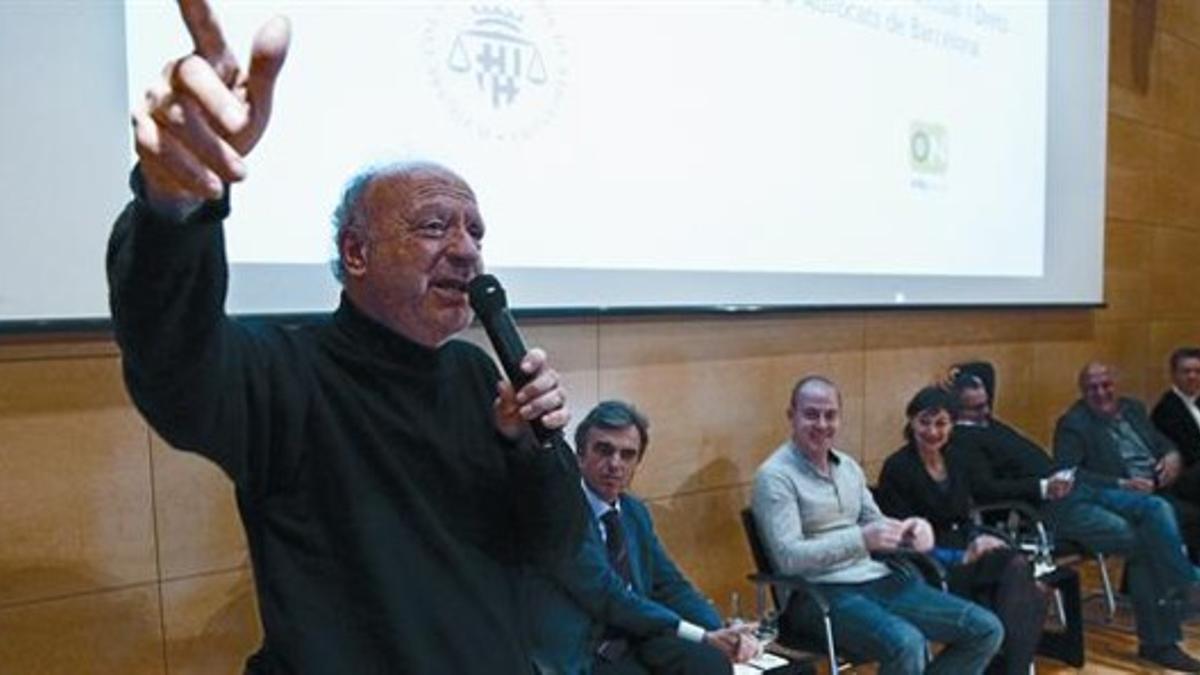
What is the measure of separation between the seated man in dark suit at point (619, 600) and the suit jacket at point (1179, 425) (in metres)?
3.23

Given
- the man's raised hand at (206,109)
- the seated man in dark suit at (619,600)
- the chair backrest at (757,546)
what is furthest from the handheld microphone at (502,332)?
the chair backrest at (757,546)

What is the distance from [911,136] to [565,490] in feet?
9.69

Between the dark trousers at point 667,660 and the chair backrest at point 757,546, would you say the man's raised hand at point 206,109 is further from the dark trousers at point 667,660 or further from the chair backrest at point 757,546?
the chair backrest at point 757,546

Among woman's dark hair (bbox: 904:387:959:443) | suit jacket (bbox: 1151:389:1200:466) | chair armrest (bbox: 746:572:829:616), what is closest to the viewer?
chair armrest (bbox: 746:572:829:616)

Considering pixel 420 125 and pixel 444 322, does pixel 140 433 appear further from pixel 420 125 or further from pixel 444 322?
pixel 444 322

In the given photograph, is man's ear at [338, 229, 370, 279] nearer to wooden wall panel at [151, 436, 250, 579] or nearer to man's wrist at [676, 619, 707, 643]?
wooden wall panel at [151, 436, 250, 579]

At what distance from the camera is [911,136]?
354 cm

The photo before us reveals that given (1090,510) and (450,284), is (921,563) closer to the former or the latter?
(1090,510)

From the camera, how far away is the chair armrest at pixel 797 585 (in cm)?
253

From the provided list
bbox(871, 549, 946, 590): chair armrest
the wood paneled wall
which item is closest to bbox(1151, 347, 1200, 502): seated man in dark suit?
the wood paneled wall

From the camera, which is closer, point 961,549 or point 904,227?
point 961,549

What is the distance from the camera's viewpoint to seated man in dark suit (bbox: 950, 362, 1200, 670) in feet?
11.5

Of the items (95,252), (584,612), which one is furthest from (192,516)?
(584,612)

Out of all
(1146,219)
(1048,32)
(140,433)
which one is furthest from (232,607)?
(1146,219)
